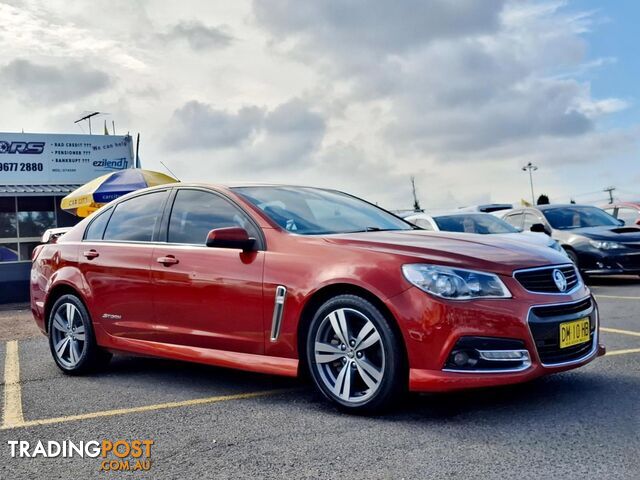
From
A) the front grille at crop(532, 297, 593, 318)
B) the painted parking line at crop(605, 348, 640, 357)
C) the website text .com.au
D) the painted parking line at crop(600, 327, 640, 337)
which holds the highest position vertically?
the front grille at crop(532, 297, 593, 318)

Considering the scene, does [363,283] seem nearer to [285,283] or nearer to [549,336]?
[285,283]

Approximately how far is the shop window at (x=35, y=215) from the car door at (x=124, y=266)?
790 inches

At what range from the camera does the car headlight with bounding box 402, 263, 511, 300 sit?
13.2ft

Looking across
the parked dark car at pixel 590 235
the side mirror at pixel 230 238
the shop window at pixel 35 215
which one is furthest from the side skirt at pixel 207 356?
the shop window at pixel 35 215

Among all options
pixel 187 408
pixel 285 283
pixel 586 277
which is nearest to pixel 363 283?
pixel 285 283

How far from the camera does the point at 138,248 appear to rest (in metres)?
5.61

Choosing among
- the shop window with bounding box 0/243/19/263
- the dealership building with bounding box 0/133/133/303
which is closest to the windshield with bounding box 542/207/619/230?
the dealership building with bounding box 0/133/133/303

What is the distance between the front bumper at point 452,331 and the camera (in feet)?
13.0

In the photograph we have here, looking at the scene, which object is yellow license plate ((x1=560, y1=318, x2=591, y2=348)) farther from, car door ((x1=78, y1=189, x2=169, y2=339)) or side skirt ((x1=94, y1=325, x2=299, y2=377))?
car door ((x1=78, y1=189, x2=169, y2=339))

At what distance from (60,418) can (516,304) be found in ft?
9.09

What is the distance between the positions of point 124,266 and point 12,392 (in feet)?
3.92

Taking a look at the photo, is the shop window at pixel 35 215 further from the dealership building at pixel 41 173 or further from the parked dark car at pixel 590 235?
the parked dark car at pixel 590 235

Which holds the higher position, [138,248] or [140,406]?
[138,248]

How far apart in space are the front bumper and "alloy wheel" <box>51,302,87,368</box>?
3.07 metres
